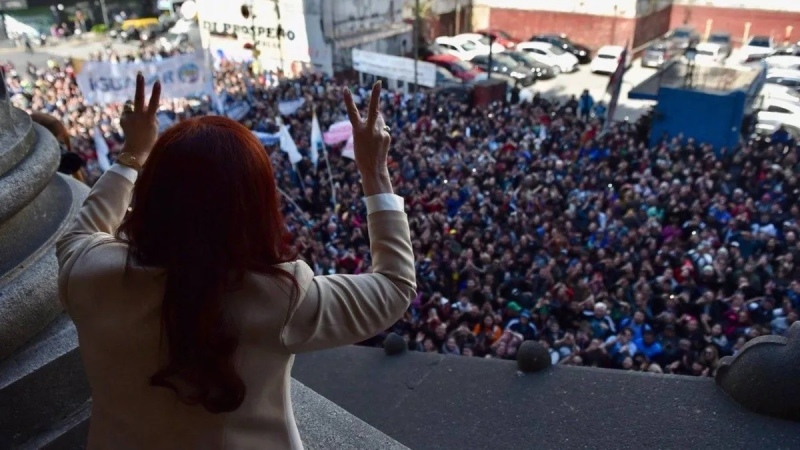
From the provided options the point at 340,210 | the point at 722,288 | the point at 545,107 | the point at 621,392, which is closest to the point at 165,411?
the point at 621,392

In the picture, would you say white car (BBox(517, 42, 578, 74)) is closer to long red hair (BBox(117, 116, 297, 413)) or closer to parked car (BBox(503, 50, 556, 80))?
parked car (BBox(503, 50, 556, 80))

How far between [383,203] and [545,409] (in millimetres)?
2564

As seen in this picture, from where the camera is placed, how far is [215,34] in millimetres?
26656

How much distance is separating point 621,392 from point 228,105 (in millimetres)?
16077

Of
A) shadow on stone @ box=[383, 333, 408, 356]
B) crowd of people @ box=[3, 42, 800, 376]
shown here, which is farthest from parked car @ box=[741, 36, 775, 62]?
shadow on stone @ box=[383, 333, 408, 356]

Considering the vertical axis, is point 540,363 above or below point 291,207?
above

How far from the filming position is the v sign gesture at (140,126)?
185 centimetres

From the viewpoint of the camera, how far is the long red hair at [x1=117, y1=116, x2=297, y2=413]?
125 centimetres

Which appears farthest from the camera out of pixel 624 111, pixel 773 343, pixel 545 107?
pixel 624 111

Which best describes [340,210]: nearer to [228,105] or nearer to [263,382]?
[228,105]

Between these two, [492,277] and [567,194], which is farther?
[567,194]

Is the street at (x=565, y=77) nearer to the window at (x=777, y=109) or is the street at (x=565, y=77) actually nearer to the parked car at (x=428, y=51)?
the window at (x=777, y=109)

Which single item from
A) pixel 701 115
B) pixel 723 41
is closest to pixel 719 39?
pixel 723 41

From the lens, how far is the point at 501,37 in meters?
29.8
